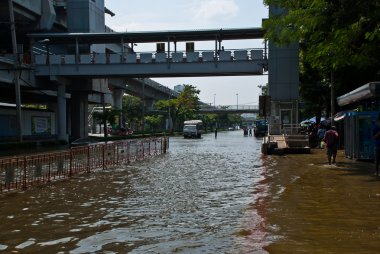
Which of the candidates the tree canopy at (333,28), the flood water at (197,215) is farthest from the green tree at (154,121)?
the flood water at (197,215)

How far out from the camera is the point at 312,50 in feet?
66.9

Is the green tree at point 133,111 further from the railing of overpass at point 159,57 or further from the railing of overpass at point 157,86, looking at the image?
the railing of overpass at point 159,57

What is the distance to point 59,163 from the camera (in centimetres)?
Result: 1689

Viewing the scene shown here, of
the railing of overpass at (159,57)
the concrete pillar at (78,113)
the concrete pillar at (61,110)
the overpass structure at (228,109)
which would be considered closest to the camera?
the railing of overpass at (159,57)

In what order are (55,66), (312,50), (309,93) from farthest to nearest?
(55,66) < (309,93) < (312,50)

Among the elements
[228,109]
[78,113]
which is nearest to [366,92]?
[78,113]

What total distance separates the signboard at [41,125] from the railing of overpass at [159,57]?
6595mm

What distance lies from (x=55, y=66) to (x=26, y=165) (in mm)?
34080

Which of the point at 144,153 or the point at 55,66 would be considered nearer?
the point at 144,153

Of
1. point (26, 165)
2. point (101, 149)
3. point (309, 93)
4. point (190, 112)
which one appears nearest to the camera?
point (26, 165)

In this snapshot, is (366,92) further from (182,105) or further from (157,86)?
(182,105)

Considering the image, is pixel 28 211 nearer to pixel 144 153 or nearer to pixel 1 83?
pixel 144 153

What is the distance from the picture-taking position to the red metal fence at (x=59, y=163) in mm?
14027

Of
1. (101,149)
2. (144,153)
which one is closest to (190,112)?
(144,153)
